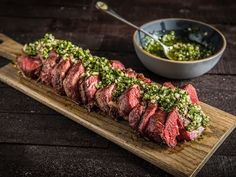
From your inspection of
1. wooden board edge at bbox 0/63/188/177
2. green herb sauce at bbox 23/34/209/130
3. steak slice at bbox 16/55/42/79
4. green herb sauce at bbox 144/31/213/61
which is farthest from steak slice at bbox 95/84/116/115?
green herb sauce at bbox 144/31/213/61

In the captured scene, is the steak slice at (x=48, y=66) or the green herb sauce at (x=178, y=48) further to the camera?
the green herb sauce at (x=178, y=48)

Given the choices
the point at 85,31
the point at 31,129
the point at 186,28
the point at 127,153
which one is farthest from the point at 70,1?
the point at 127,153

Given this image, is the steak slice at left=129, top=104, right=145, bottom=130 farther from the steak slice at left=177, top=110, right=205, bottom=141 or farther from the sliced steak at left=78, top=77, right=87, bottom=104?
the sliced steak at left=78, top=77, right=87, bottom=104

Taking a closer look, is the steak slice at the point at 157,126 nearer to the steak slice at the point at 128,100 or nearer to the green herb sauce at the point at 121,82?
the green herb sauce at the point at 121,82

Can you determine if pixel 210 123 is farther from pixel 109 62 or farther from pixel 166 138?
pixel 109 62

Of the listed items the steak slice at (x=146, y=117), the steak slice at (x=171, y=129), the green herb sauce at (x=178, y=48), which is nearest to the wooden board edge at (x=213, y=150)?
the steak slice at (x=171, y=129)

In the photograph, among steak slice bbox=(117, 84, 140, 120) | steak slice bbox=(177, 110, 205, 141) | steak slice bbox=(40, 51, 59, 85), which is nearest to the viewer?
steak slice bbox=(177, 110, 205, 141)

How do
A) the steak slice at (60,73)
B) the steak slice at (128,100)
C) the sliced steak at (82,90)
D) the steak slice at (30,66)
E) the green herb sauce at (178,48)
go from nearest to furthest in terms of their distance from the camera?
the steak slice at (128,100), the sliced steak at (82,90), the steak slice at (60,73), the steak slice at (30,66), the green herb sauce at (178,48)
